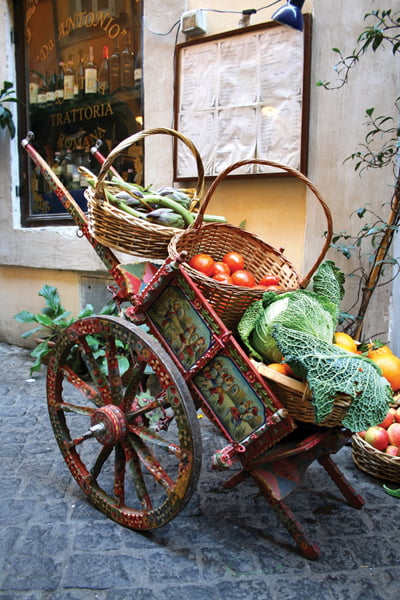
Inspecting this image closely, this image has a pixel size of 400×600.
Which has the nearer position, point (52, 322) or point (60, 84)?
point (52, 322)

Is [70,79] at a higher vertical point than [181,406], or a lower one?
higher

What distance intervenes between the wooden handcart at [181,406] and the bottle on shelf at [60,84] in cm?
353

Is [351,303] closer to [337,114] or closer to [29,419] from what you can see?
[337,114]

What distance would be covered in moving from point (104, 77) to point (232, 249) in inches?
128

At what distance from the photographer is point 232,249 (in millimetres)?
2434

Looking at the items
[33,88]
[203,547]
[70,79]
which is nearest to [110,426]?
[203,547]

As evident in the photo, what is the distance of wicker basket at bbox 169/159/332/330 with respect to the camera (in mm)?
1930

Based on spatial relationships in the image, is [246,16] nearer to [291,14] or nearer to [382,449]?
[291,14]

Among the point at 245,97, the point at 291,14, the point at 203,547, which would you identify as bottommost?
Answer: the point at 203,547

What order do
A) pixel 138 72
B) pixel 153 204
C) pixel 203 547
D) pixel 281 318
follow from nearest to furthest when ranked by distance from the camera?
pixel 281 318 < pixel 203 547 < pixel 153 204 < pixel 138 72

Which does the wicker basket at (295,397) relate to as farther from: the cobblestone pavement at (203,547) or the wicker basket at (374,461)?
the wicker basket at (374,461)

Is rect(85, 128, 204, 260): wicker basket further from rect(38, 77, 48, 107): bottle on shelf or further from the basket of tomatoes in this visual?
rect(38, 77, 48, 107): bottle on shelf

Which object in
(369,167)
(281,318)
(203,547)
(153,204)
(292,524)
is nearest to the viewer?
(281,318)

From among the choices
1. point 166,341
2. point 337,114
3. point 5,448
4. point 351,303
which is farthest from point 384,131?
point 5,448
